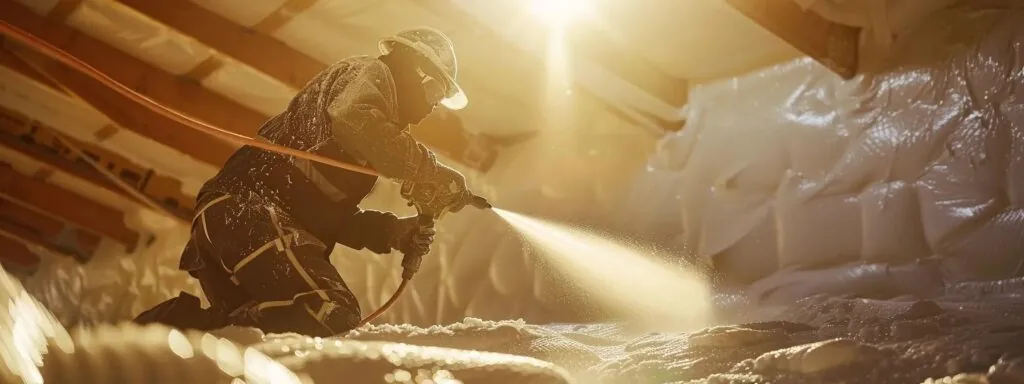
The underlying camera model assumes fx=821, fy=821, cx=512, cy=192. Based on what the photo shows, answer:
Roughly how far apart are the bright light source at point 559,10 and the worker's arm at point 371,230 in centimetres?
83

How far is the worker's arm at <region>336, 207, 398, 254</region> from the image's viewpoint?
5.88ft

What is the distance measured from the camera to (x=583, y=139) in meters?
2.74

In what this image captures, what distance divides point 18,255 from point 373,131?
3964 mm

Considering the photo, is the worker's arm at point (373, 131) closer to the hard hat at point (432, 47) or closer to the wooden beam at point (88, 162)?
the hard hat at point (432, 47)

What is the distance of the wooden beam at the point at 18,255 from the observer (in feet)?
15.0

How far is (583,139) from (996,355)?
5.25 ft

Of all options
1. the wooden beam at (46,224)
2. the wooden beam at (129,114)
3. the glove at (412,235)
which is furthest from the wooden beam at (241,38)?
the wooden beam at (46,224)

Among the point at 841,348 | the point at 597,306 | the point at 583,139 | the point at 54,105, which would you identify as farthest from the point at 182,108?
the point at 841,348

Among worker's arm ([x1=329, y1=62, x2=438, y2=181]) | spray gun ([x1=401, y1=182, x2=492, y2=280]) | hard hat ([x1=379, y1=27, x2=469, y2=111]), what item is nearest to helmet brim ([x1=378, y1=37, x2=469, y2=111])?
hard hat ([x1=379, y1=27, x2=469, y2=111])

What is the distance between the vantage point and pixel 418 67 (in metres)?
1.69

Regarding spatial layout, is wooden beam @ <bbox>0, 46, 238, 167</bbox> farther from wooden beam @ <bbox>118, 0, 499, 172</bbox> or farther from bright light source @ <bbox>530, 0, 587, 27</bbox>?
bright light source @ <bbox>530, 0, 587, 27</bbox>

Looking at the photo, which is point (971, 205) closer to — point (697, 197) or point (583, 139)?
point (697, 197)

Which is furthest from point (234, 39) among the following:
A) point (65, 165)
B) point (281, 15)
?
point (65, 165)

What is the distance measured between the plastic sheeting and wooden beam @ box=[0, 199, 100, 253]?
3.30 m
